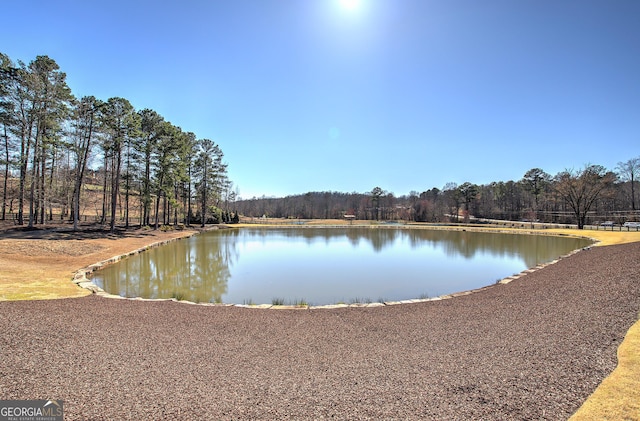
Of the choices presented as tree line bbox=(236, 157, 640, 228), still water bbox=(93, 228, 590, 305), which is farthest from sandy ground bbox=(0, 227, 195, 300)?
tree line bbox=(236, 157, 640, 228)

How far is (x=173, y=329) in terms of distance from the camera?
18.2 ft

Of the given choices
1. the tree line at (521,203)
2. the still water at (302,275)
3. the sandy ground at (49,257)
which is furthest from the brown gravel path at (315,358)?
the tree line at (521,203)

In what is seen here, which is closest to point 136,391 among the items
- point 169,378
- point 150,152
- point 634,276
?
point 169,378

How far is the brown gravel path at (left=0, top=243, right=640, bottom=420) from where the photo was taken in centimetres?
309

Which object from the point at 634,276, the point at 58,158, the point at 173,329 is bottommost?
the point at 173,329

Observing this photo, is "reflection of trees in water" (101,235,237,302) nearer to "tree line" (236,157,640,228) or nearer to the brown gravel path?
the brown gravel path

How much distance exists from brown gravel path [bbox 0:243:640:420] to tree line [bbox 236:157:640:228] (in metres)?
35.1

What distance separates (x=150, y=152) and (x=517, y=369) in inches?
1150

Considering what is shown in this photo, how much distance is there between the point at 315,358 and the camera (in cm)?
436

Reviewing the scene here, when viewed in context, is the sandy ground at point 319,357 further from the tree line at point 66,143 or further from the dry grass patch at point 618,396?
the tree line at point 66,143

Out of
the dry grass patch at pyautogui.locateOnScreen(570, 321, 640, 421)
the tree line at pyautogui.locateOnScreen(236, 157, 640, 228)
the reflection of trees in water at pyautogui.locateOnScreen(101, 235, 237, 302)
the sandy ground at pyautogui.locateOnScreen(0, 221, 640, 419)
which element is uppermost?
the tree line at pyautogui.locateOnScreen(236, 157, 640, 228)

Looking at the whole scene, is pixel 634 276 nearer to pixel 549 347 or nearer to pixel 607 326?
pixel 607 326

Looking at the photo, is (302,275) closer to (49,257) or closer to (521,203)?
(49,257)

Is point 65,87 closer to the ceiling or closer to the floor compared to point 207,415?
closer to the ceiling
